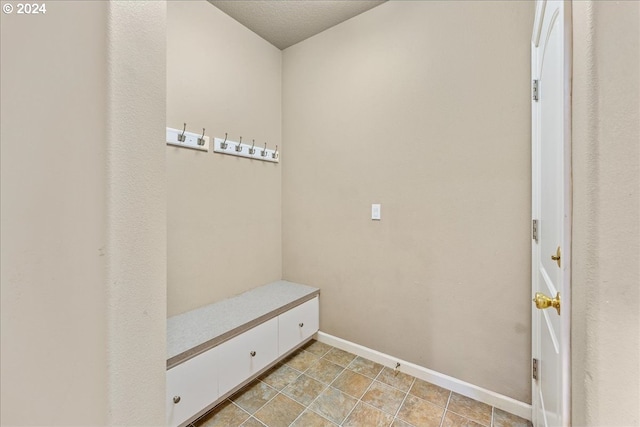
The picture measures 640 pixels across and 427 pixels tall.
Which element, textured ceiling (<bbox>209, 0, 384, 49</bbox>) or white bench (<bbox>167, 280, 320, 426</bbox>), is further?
textured ceiling (<bbox>209, 0, 384, 49</bbox>)

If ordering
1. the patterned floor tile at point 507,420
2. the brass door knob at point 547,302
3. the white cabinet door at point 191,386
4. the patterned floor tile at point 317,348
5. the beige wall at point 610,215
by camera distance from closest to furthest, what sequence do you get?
the beige wall at point 610,215, the brass door knob at point 547,302, the white cabinet door at point 191,386, the patterned floor tile at point 507,420, the patterned floor tile at point 317,348

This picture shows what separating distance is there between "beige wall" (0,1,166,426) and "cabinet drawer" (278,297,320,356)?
4.07 ft

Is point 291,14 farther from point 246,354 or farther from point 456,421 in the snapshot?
point 456,421

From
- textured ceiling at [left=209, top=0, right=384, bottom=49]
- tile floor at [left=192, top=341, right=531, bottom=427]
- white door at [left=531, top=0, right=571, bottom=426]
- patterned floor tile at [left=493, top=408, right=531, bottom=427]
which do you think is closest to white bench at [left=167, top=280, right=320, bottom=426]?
tile floor at [left=192, top=341, right=531, bottom=427]

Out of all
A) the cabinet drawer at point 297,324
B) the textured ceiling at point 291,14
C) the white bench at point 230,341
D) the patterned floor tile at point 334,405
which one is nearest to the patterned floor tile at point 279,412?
the patterned floor tile at point 334,405

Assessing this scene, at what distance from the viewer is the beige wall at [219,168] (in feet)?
5.59

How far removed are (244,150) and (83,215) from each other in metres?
1.55

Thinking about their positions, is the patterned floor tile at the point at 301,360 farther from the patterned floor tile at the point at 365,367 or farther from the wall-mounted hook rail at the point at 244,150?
the wall-mounted hook rail at the point at 244,150

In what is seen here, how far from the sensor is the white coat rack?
1921 mm

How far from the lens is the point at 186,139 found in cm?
171

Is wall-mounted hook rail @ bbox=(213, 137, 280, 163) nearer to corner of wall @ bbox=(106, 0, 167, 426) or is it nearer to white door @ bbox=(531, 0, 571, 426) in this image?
corner of wall @ bbox=(106, 0, 167, 426)

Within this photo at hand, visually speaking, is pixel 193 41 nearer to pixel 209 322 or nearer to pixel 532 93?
pixel 209 322

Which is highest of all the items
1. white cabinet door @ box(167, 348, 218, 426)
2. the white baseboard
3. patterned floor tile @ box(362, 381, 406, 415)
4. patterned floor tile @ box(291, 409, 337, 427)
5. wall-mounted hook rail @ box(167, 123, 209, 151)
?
wall-mounted hook rail @ box(167, 123, 209, 151)

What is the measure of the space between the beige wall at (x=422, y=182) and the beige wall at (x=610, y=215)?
1175 mm
